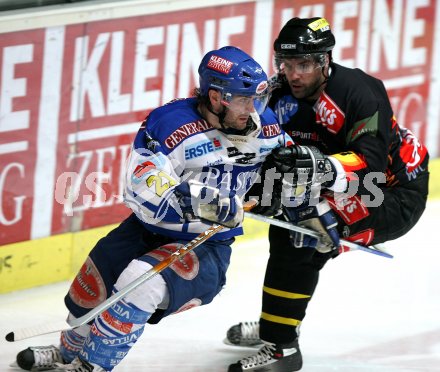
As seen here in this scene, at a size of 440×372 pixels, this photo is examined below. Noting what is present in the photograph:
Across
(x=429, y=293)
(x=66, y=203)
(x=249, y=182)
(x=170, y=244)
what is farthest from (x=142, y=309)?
(x=429, y=293)

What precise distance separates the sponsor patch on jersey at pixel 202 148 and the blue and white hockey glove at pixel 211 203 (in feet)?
0.54

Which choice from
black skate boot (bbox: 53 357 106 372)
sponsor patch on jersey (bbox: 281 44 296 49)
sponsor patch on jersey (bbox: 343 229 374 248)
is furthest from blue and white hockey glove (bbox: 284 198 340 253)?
black skate boot (bbox: 53 357 106 372)

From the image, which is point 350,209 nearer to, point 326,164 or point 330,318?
point 326,164

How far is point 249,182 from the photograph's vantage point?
14.2 ft

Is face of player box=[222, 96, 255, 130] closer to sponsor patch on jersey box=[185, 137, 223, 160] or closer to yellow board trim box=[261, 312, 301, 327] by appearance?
sponsor patch on jersey box=[185, 137, 223, 160]

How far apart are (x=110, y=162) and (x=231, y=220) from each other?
5.97 ft

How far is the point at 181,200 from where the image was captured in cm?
400

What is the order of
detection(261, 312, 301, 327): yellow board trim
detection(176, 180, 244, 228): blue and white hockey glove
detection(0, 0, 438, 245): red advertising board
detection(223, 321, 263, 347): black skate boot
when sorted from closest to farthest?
detection(176, 180, 244, 228): blue and white hockey glove → detection(261, 312, 301, 327): yellow board trim → detection(223, 321, 263, 347): black skate boot → detection(0, 0, 438, 245): red advertising board

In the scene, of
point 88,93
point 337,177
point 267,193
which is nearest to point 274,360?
point 267,193

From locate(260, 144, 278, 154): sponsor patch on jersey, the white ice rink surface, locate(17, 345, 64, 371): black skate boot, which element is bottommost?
the white ice rink surface

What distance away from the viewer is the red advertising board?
17.2ft

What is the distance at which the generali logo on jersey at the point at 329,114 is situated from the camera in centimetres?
445

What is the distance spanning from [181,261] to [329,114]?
33.7 inches

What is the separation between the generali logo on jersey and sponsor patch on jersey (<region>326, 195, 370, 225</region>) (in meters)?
0.27
